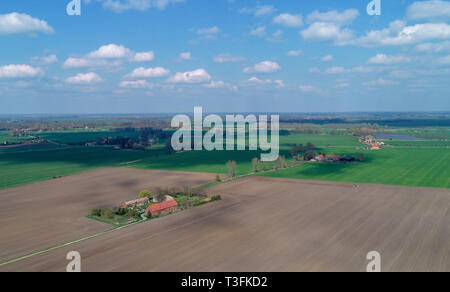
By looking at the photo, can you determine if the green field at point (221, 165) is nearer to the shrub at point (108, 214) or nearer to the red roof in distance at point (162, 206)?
the red roof in distance at point (162, 206)

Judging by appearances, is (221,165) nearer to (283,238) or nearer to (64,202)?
(64,202)

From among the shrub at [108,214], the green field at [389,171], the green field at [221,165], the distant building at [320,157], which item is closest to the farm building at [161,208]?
the shrub at [108,214]

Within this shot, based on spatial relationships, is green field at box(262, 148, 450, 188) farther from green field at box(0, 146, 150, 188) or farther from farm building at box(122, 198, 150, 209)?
green field at box(0, 146, 150, 188)

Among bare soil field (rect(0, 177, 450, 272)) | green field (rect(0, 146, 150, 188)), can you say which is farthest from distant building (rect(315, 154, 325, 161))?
green field (rect(0, 146, 150, 188))

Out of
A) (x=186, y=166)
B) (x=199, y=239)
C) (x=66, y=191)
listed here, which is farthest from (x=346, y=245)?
(x=186, y=166)

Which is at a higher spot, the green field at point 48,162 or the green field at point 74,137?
the green field at point 74,137

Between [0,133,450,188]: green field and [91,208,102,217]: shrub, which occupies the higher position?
[0,133,450,188]: green field
